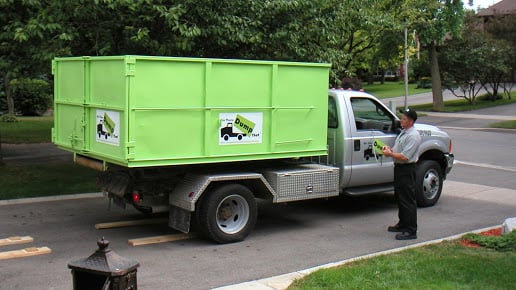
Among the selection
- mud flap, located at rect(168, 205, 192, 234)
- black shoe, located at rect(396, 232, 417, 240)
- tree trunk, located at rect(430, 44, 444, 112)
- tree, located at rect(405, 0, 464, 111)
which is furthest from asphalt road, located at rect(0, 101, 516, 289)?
tree trunk, located at rect(430, 44, 444, 112)

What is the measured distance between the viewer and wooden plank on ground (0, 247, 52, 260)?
680cm

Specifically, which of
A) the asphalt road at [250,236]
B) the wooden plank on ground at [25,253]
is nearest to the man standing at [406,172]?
the asphalt road at [250,236]

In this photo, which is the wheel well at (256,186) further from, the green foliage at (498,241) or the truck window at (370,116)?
the green foliage at (498,241)

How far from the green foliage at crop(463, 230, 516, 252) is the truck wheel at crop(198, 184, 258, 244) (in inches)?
109

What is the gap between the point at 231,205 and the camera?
7.72 meters

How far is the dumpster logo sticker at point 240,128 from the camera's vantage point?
737cm

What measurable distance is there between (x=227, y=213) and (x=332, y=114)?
2.41 metres

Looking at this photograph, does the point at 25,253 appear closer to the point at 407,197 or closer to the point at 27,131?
the point at 407,197

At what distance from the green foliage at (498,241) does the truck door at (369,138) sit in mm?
1915

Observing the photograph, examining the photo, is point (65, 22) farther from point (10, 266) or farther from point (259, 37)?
point (10, 266)

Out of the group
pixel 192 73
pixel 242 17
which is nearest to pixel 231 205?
pixel 192 73

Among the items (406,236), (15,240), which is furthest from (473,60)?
(15,240)

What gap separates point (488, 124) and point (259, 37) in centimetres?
1922

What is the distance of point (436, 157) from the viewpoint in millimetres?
10086
